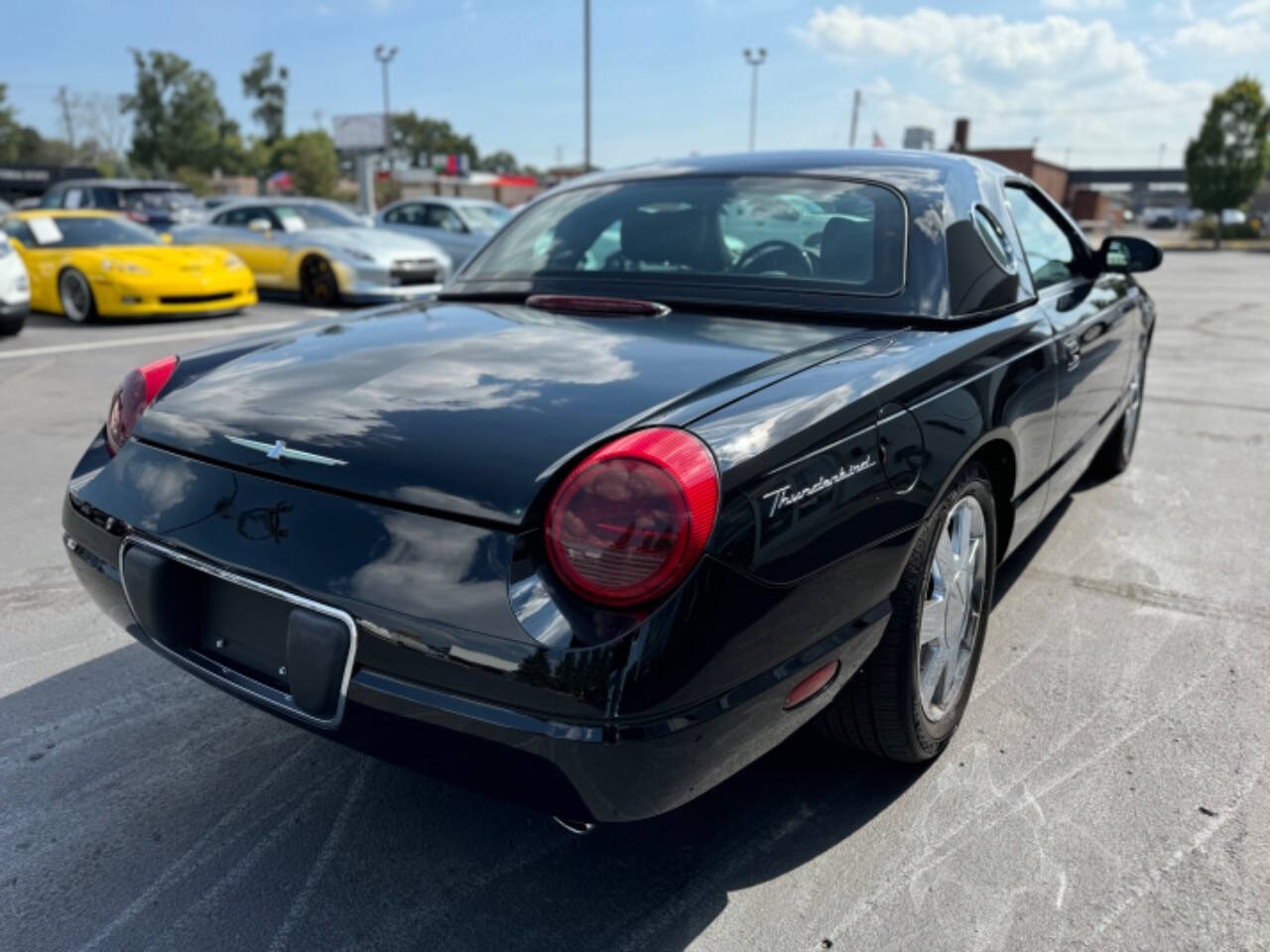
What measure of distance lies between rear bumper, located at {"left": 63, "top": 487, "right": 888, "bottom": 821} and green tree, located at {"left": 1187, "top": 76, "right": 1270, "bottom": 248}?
44.3 metres

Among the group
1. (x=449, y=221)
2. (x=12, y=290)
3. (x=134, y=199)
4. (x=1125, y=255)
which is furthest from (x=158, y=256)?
(x=1125, y=255)

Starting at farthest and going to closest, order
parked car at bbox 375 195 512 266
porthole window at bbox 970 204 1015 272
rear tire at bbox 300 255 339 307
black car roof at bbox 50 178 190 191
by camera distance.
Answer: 1. black car roof at bbox 50 178 190 191
2. parked car at bbox 375 195 512 266
3. rear tire at bbox 300 255 339 307
4. porthole window at bbox 970 204 1015 272

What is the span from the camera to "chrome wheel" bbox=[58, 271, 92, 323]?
33.8 ft

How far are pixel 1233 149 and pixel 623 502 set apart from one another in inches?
1857

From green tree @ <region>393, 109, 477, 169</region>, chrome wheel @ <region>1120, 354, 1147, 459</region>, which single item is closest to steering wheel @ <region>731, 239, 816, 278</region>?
chrome wheel @ <region>1120, 354, 1147, 459</region>

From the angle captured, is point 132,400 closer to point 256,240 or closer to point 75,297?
point 75,297

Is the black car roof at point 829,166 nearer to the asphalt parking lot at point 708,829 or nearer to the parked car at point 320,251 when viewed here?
the asphalt parking lot at point 708,829

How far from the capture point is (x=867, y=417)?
1.97 meters

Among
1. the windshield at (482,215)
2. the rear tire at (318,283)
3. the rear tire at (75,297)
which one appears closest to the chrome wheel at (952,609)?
the rear tire at (75,297)

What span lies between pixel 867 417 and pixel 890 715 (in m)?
0.71

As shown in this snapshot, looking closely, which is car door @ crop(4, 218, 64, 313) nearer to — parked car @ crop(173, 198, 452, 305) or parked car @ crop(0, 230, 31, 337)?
parked car @ crop(0, 230, 31, 337)

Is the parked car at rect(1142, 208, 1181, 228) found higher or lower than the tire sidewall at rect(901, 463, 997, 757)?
higher

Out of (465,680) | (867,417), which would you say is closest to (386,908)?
(465,680)

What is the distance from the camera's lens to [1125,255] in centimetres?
407
